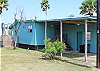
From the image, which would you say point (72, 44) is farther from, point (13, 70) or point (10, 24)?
point (13, 70)

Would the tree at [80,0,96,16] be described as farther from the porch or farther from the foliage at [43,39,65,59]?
the foliage at [43,39,65,59]

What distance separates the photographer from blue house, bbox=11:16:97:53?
29984mm

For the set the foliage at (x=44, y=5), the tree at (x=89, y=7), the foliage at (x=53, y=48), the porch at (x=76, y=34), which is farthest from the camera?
the tree at (x=89, y=7)

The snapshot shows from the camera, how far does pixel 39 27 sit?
34469 millimetres

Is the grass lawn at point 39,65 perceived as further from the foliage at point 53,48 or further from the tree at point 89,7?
the tree at point 89,7

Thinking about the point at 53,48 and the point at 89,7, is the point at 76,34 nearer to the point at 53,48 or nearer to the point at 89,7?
the point at 53,48

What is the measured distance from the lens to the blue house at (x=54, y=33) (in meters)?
30.0

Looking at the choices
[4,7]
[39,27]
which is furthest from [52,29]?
[4,7]

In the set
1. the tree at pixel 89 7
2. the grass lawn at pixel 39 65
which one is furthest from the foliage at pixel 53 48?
the tree at pixel 89 7

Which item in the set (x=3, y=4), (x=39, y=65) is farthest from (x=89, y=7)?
(x=39, y=65)

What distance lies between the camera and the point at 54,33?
3503cm

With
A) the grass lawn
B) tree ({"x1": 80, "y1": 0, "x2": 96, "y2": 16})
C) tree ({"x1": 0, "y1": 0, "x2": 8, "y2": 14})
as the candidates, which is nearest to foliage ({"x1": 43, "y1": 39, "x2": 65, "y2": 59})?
the grass lawn

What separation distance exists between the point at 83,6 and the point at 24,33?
18531mm

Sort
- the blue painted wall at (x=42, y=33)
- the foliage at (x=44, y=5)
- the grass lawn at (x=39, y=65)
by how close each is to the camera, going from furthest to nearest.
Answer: the foliage at (x=44, y=5) < the blue painted wall at (x=42, y=33) < the grass lawn at (x=39, y=65)
